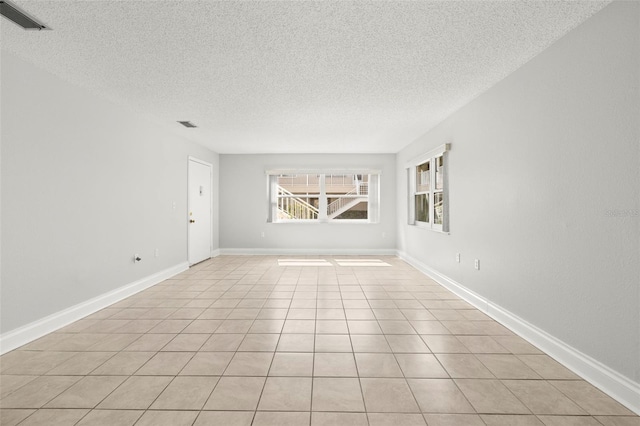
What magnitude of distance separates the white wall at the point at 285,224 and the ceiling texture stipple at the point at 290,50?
10.2 ft

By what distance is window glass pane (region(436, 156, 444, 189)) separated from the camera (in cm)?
450

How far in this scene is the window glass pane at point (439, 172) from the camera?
450 centimetres

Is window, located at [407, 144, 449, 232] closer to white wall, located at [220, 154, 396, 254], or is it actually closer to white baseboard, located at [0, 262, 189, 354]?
white wall, located at [220, 154, 396, 254]

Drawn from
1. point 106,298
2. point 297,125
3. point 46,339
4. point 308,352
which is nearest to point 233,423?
point 308,352

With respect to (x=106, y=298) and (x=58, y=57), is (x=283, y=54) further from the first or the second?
(x=106, y=298)

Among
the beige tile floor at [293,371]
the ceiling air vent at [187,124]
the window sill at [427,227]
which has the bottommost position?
the beige tile floor at [293,371]

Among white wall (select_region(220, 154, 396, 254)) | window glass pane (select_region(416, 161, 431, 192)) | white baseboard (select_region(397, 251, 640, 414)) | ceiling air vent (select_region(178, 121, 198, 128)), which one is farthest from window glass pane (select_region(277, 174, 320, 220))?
white baseboard (select_region(397, 251, 640, 414))

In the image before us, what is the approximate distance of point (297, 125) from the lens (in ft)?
15.2

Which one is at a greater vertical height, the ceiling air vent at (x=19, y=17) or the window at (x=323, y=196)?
the ceiling air vent at (x=19, y=17)

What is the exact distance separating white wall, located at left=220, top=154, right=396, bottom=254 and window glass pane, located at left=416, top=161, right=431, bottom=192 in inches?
52.4

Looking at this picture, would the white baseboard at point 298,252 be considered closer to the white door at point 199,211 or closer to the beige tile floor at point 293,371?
the white door at point 199,211

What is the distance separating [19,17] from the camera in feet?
6.63

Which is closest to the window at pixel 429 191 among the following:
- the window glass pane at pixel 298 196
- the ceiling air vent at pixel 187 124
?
the window glass pane at pixel 298 196

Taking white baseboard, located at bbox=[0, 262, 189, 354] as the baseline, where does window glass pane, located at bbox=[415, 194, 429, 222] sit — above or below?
above
